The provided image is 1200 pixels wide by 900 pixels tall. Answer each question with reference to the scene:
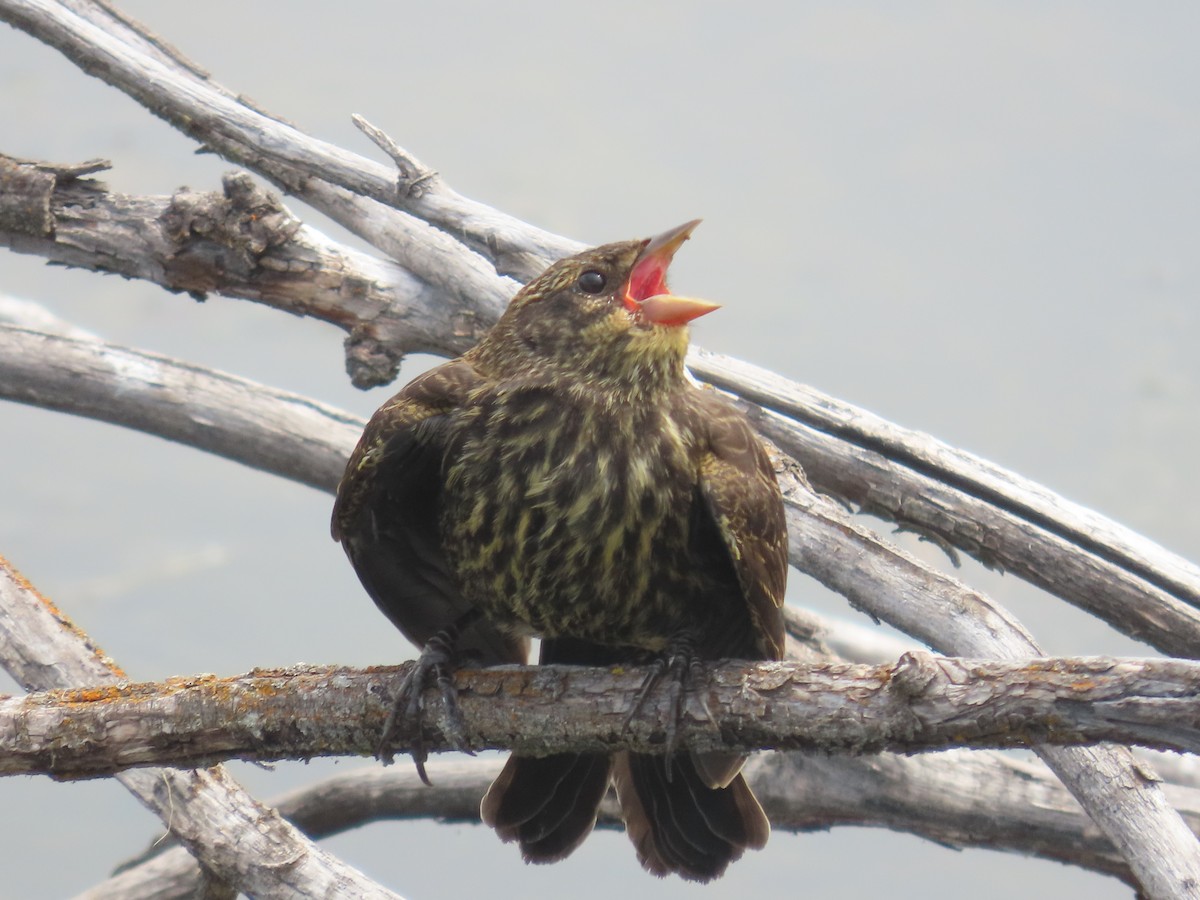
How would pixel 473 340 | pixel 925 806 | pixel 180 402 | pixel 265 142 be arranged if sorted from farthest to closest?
pixel 180 402 → pixel 925 806 → pixel 473 340 → pixel 265 142

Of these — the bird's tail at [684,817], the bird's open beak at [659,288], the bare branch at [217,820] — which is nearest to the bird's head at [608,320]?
the bird's open beak at [659,288]

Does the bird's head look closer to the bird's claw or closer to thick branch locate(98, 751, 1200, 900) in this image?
the bird's claw

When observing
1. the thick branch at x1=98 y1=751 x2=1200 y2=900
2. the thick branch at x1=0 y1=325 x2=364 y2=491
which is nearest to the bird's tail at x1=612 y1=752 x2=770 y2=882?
the thick branch at x1=98 y1=751 x2=1200 y2=900

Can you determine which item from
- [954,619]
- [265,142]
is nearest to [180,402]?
[265,142]

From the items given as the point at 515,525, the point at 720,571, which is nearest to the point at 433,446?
the point at 515,525

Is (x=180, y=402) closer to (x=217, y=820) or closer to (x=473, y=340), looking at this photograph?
(x=473, y=340)

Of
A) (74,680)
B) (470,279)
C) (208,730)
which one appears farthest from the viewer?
(470,279)

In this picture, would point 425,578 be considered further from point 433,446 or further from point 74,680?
point 74,680

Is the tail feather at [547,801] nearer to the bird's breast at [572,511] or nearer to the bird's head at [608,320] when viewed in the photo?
the bird's breast at [572,511]
